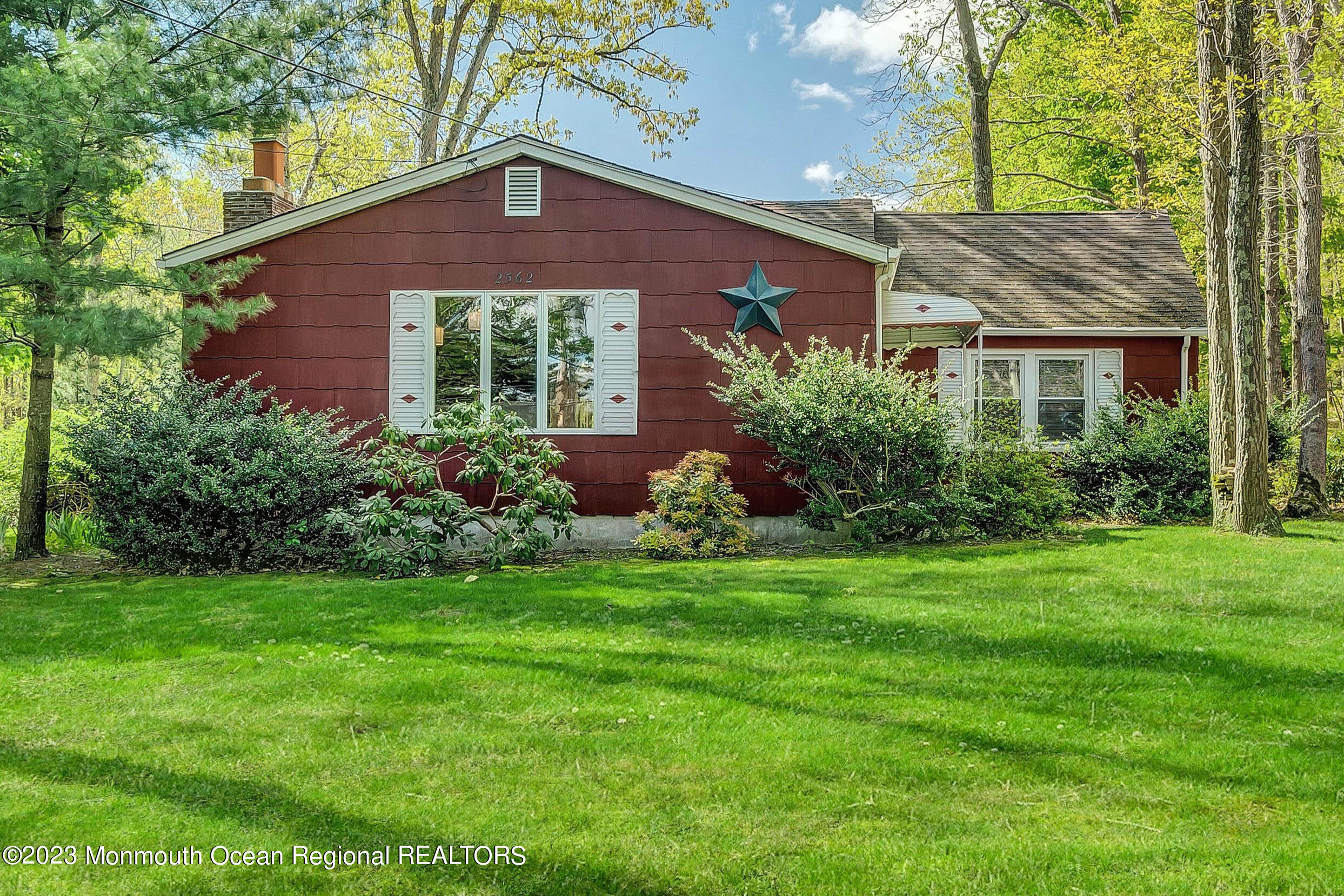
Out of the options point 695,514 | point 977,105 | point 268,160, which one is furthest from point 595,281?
point 977,105

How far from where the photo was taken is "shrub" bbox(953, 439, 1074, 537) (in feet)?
33.4

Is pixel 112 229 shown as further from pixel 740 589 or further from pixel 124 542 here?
pixel 740 589

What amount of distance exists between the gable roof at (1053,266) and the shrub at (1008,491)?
397cm

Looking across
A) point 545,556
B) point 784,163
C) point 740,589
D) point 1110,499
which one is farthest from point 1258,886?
point 784,163

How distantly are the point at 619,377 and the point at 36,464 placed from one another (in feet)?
20.1

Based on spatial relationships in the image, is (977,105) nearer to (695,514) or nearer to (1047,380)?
(1047,380)

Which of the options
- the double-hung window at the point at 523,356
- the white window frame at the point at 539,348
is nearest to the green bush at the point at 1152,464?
the double-hung window at the point at 523,356

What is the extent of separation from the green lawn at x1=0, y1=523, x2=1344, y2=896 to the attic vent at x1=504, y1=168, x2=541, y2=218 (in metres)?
4.95

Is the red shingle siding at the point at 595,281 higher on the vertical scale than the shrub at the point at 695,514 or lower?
higher

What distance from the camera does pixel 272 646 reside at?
5.74 metres

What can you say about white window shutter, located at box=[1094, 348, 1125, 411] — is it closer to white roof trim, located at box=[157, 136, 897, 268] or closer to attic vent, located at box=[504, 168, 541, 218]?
white roof trim, located at box=[157, 136, 897, 268]

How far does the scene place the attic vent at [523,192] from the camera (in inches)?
415

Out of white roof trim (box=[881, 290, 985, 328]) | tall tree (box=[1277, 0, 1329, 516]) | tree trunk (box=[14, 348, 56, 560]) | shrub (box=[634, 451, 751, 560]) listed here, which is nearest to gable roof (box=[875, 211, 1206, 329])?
tall tree (box=[1277, 0, 1329, 516])

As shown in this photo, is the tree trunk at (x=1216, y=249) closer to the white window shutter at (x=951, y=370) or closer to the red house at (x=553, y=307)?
the white window shutter at (x=951, y=370)
